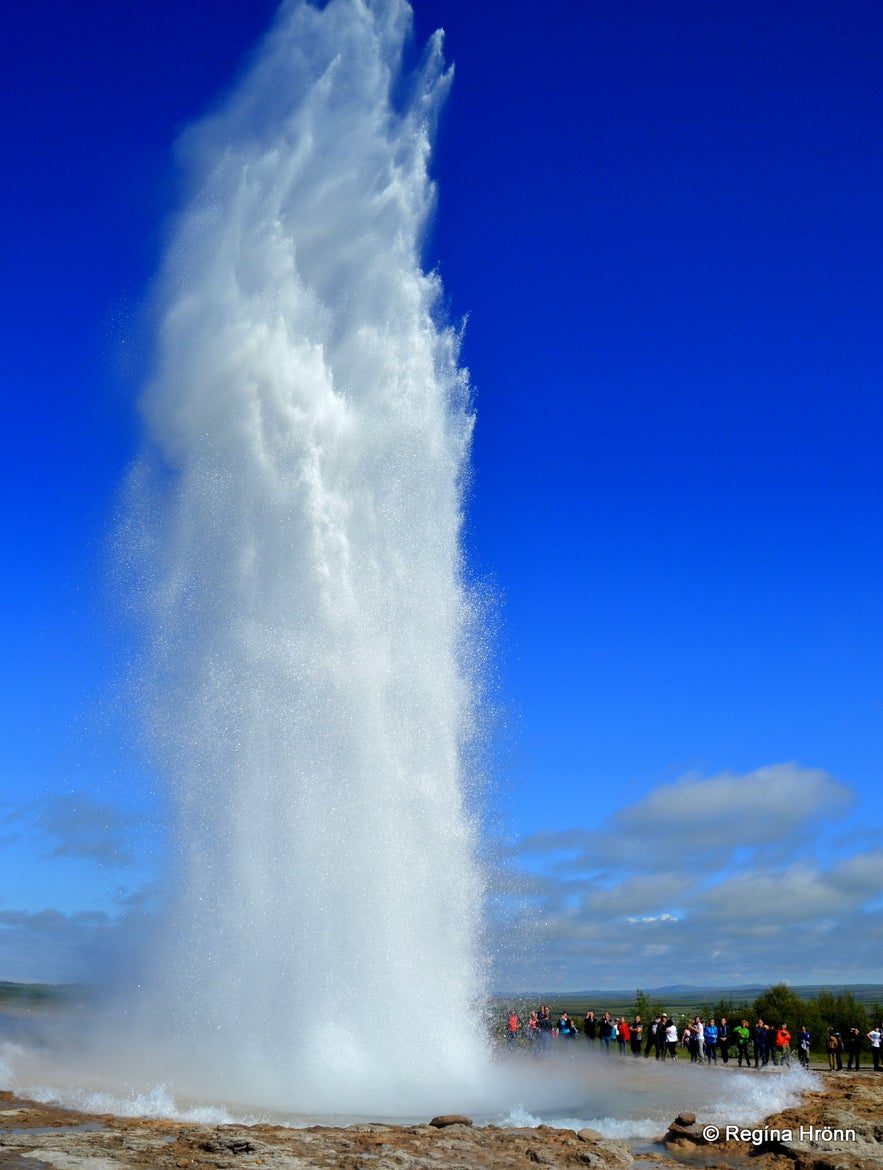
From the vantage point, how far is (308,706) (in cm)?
2353

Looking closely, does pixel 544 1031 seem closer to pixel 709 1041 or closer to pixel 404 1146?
pixel 709 1041

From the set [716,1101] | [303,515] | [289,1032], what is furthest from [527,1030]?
[303,515]

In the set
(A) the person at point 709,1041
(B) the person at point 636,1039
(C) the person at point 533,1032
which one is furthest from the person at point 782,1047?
(C) the person at point 533,1032

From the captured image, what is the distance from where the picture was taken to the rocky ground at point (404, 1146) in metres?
13.4

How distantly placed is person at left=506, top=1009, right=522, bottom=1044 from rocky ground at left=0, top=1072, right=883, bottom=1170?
Answer: 13216 mm

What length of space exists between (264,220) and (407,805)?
54.9 ft

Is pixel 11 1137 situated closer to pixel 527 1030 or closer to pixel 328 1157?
pixel 328 1157

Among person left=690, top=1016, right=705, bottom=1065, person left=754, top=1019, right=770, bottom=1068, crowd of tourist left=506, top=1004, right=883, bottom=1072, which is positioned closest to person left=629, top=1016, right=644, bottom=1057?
crowd of tourist left=506, top=1004, right=883, bottom=1072

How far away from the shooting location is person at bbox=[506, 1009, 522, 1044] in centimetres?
3030

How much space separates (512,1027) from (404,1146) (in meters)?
18.1

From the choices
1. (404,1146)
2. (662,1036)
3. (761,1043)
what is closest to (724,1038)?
(761,1043)

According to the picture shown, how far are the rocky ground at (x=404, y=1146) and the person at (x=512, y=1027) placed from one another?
13216mm

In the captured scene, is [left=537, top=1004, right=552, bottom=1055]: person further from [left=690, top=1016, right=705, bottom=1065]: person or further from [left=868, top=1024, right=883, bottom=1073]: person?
[left=868, top=1024, right=883, bottom=1073]: person

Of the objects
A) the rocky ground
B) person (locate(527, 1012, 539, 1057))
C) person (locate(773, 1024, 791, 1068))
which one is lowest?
person (locate(773, 1024, 791, 1068))
